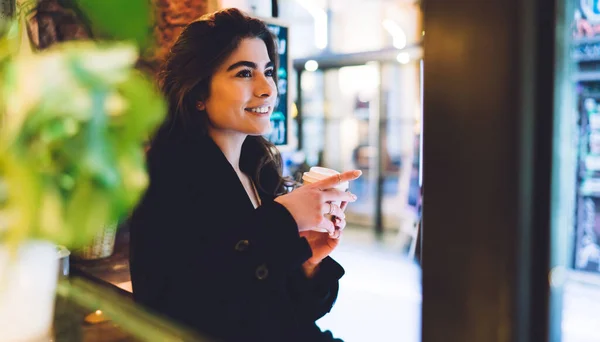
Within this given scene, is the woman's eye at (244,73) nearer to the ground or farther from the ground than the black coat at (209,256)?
farther from the ground

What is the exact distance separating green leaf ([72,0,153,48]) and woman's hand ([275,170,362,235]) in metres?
0.70

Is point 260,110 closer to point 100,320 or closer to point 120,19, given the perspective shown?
point 100,320

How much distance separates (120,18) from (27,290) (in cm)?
48

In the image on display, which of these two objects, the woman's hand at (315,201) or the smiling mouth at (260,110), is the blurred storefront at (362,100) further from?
the woman's hand at (315,201)

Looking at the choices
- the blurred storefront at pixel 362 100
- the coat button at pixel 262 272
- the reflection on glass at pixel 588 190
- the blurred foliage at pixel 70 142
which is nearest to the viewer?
the blurred foliage at pixel 70 142

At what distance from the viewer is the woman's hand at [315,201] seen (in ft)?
3.99

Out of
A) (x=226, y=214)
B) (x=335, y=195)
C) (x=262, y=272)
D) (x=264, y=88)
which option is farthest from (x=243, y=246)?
(x=264, y=88)

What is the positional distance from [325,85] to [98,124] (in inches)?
301

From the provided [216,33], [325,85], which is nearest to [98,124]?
[216,33]

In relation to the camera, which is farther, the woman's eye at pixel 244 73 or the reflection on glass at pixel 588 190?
the reflection on glass at pixel 588 190

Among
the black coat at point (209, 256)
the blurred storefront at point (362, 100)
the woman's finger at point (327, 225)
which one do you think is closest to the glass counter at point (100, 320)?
the black coat at point (209, 256)

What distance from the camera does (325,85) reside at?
800 cm

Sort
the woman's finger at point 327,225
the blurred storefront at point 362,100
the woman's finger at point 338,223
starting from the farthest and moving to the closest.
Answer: the blurred storefront at point 362,100 → the woman's finger at point 338,223 → the woman's finger at point 327,225

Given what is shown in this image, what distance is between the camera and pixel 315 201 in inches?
48.9
